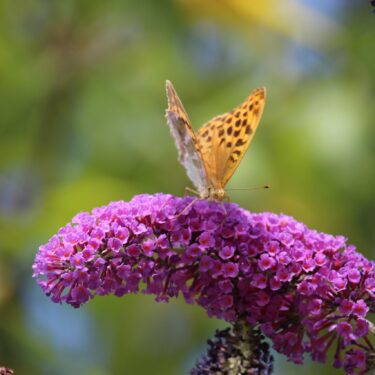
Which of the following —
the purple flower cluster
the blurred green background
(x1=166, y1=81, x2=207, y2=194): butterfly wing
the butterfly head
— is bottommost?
the purple flower cluster

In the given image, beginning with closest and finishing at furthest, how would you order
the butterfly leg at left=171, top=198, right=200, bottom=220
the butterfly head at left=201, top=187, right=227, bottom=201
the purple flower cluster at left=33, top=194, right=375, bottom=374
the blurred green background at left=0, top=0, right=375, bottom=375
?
the purple flower cluster at left=33, top=194, right=375, bottom=374, the butterfly leg at left=171, top=198, right=200, bottom=220, the butterfly head at left=201, top=187, right=227, bottom=201, the blurred green background at left=0, top=0, right=375, bottom=375

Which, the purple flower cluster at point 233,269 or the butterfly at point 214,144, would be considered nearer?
the purple flower cluster at point 233,269

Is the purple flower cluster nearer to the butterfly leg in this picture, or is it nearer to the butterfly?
the butterfly leg

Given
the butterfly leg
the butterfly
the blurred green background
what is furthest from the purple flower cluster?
the blurred green background

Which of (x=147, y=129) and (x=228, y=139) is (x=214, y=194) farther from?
(x=147, y=129)

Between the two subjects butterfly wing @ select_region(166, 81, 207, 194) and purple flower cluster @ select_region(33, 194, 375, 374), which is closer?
purple flower cluster @ select_region(33, 194, 375, 374)

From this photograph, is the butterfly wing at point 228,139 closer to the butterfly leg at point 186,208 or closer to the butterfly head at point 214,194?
the butterfly head at point 214,194

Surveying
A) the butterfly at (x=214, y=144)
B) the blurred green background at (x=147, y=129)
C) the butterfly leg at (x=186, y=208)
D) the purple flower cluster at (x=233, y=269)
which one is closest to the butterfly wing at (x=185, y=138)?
the butterfly at (x=214, y=144)
